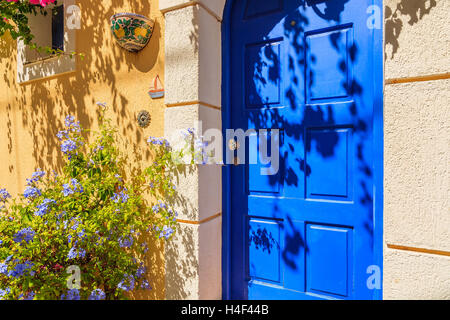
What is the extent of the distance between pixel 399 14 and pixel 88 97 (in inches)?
111

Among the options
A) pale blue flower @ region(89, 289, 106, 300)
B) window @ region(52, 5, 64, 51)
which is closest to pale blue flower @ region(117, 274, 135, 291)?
pale blue flower @ region(89, 289, 106, 300)

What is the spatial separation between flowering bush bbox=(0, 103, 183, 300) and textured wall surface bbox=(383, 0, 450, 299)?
5.30 feet

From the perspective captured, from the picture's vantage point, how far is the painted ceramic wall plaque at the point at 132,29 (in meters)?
2.32

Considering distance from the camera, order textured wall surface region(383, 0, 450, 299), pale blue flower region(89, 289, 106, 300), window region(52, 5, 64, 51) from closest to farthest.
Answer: textured wall surface region(383, 0, 450, 299), pale blue flower region(89, 289, 106, 300), window region(52, 5, 64, 51)

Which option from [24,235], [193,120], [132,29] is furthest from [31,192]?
[132,29]

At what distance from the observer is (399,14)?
63.7 inches

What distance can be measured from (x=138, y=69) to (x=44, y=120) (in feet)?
5.23

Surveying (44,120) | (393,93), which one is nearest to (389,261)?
(393,93)

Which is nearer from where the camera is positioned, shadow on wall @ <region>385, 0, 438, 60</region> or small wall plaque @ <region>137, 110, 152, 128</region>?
shadow on wall @ <region>385, 0, 438, 60</region>

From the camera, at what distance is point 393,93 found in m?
1.64

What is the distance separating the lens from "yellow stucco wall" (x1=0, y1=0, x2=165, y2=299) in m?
2.48

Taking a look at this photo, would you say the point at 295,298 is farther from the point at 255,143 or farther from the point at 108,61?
the point at 108,61

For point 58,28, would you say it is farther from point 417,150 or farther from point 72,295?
point 417,150

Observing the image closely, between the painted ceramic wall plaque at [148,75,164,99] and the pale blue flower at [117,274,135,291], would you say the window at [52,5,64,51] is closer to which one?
the painted ceramic wall plaque at [148,75,164,99]
